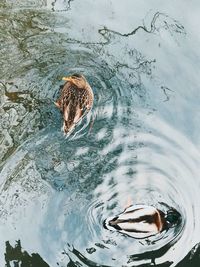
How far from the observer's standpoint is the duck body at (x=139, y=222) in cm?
513

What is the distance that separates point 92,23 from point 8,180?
1.84 metres

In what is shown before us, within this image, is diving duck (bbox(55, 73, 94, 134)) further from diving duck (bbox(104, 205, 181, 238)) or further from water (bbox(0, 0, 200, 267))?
diving duck (bbox(104, 205, 181, 238))

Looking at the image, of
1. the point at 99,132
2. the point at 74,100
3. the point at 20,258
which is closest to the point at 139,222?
the point at 99,132

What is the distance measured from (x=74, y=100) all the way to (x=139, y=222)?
1328 millimetres

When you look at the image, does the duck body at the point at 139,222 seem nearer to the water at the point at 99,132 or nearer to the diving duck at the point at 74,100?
the water at the point at 99,132

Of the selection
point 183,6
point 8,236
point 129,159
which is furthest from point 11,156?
point 183,6

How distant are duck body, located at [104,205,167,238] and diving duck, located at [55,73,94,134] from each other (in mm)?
964

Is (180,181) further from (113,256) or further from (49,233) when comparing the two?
(49,233)

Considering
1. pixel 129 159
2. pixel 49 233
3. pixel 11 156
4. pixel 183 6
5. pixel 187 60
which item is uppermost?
pixel 183 6

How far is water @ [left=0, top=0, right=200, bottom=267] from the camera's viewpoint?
5.30 m

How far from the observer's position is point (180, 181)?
17.9ft

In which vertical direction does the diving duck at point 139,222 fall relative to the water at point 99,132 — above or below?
below

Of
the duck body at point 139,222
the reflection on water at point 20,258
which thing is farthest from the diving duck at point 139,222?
the reflection on water at point 20,258

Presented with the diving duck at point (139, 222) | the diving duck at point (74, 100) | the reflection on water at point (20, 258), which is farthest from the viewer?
the diving duck at point (74, 100)
